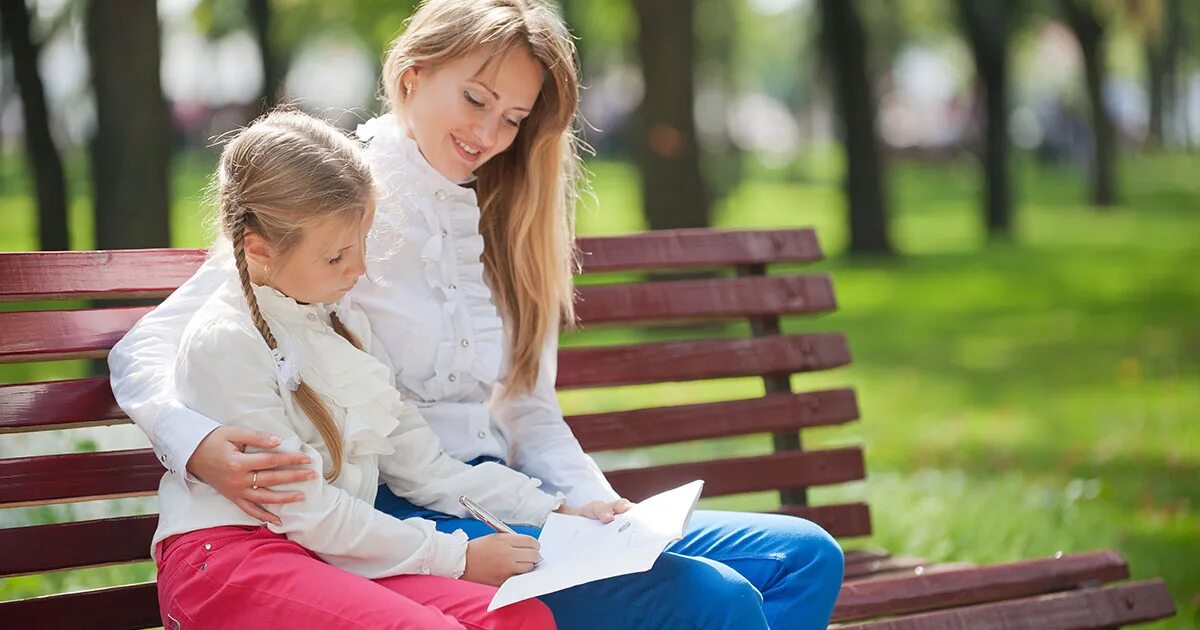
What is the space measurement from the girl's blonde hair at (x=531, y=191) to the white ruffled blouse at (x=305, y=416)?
557 millimetres

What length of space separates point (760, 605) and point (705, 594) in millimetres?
107

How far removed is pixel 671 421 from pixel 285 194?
4.89ft

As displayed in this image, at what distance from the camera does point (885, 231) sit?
18.6 metres

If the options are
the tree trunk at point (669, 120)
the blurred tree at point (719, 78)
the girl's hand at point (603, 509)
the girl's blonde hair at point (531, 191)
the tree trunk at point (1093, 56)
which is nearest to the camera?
the girl's hand at point (603, 509)

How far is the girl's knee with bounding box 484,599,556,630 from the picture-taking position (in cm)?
256

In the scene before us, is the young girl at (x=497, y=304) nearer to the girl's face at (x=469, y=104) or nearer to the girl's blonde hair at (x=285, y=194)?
the girl's face at (x=469, y=104)

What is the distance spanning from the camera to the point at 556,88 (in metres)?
3.34

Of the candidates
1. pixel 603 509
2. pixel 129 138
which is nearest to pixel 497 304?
pixel 603 509

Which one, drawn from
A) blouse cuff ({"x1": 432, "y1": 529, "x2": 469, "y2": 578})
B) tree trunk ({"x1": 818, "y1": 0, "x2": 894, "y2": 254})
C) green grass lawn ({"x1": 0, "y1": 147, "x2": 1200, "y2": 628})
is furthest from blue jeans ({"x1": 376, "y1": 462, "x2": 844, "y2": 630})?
tree trunk ({"x1": 818, "y1": 0, "x2": 894, "y2": 254})

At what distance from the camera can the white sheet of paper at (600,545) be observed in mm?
2592

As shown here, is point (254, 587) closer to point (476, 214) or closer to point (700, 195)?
point (476, 214)

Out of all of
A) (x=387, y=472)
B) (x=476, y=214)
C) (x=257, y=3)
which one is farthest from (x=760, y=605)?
(x=257, y=3)

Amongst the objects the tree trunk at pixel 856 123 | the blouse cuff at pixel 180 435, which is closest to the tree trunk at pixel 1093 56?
the tree trunk at pixel 856 123

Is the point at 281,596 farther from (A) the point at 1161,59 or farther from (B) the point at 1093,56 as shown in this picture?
(A) the point at 1161,59
